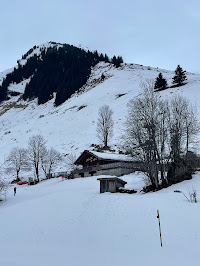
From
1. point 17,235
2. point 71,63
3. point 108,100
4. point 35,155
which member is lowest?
point 17,235

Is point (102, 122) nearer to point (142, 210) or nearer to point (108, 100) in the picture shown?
point (108, 100)

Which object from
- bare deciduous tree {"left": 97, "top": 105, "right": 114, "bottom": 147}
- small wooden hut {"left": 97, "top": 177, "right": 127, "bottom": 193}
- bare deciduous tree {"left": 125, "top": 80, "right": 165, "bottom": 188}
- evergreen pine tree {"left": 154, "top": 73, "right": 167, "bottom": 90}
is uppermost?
evergreen pine tree {"left": 154, "top": 73, "right": 167, "bottom": 90}

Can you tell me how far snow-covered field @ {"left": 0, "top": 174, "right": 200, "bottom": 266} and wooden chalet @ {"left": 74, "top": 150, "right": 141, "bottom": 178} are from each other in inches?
655

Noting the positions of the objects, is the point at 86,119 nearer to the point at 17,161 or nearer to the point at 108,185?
the point at 17,161

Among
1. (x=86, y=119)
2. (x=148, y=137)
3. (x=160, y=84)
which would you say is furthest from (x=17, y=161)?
(x=160, y=84)

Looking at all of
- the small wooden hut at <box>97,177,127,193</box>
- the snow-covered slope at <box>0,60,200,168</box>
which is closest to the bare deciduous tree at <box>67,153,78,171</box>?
the snow-covered slope at <box>0,60,200,168</box>

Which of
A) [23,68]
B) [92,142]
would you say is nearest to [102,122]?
[92,142]

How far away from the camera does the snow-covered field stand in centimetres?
845

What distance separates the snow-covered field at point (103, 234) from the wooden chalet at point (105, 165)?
16.6 meters

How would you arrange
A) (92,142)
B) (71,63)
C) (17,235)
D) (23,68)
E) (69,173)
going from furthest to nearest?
1. (23,68)
2. (71,63)
3. (92,142)
4. (69,173)
5. (17,235)

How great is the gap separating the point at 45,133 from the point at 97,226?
54.4 meters

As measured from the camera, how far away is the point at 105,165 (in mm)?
36062

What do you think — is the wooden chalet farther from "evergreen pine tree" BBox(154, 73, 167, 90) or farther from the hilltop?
"evergreen pine tree" BBox(154, 73, 167, 90)

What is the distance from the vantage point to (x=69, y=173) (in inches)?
1686
